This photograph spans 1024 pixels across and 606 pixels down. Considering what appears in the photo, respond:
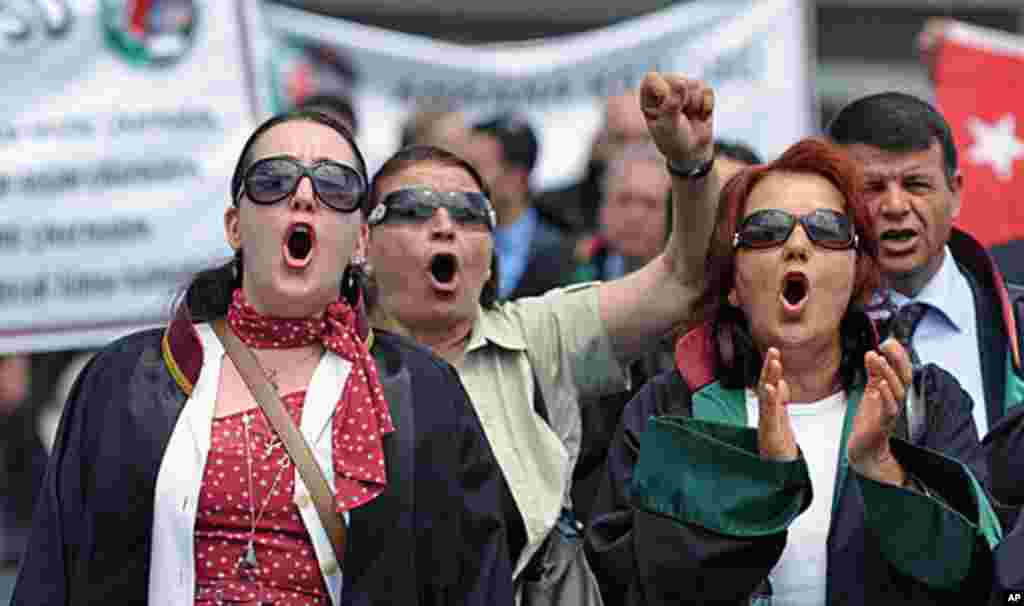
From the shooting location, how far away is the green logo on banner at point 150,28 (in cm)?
762

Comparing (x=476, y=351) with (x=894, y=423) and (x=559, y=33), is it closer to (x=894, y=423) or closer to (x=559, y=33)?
(x=894, y=423)

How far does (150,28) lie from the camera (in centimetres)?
768

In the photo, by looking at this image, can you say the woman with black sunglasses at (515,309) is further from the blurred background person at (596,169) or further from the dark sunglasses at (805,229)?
the blurred background person at (596,169)

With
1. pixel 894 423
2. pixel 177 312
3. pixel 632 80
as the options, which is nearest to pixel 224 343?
pixel 177 312

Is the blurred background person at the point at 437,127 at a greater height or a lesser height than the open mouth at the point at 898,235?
lesser

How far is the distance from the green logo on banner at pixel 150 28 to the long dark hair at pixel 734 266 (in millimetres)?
3357

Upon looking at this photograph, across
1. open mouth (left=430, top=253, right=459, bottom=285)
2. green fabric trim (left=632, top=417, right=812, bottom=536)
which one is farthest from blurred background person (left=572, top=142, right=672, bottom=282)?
green fabric trim (left=632, top=417, right=812, bottom=536)

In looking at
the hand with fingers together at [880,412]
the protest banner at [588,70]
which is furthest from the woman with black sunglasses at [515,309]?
the protest banner at [588,70]

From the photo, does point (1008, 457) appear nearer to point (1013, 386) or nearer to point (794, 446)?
point (1013, 386)

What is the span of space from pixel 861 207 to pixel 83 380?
1.62 metres

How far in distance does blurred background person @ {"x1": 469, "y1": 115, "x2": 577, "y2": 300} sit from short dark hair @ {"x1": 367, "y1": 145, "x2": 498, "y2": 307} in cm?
260

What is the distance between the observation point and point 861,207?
15.5 ft

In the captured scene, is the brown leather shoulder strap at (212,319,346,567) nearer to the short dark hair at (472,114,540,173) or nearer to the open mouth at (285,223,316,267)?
the open mouth at (285,223,316,267)

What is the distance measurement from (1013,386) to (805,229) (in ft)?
2.62
